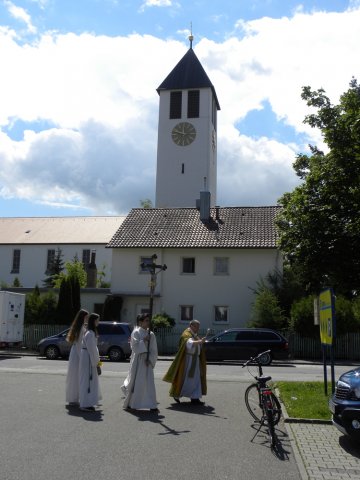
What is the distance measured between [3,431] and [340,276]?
33.8 ft

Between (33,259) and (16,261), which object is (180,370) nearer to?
(33,259)

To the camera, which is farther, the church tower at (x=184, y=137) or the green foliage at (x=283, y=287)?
the church tower at (x=184, y=137)

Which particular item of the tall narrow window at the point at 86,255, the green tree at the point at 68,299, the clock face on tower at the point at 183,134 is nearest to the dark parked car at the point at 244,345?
the green tree at the point at 68,299

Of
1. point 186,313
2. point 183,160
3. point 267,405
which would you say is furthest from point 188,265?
point 183,160

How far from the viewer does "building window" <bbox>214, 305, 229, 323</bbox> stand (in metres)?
33.2

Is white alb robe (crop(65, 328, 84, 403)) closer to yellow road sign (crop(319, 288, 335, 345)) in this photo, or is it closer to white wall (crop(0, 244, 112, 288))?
yellow road sign (crop(319, 288, 335, 345))

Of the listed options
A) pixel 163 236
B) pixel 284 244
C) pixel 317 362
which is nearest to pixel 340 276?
pixel 284 244

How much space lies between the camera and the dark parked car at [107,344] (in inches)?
938

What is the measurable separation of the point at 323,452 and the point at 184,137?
56.1m

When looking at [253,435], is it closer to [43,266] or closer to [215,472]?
[215,472]

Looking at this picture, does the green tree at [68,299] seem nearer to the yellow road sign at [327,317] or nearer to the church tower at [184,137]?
the yellow road sign at [327,317]

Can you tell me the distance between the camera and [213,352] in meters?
24.4

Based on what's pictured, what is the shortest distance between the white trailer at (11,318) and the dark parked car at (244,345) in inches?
367

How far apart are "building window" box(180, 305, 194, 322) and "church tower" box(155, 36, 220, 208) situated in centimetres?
2724
